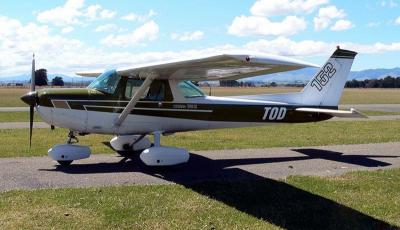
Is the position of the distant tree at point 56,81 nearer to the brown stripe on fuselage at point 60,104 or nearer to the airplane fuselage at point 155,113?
the airplane fuselage at point 155,113

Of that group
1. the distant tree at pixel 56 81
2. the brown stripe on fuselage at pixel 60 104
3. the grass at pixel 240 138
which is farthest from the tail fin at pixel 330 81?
the distant tree at pixel 56 81

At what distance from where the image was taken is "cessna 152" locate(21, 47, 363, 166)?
969 cm

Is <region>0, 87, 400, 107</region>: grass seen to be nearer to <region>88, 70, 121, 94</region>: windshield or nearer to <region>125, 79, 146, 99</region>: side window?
<region>88, 70, 121, 94</region>: windshield

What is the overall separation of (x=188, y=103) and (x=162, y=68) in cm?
160

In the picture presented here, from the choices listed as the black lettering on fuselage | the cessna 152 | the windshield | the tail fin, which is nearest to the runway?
the cessna 152

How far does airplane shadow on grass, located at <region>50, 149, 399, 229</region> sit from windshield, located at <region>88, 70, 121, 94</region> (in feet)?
5.34

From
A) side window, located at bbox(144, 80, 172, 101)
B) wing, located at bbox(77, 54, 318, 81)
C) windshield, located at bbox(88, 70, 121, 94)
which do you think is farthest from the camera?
side window, located at bbox(144, 80, 172, 101)

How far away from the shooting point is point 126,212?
21.0 ft

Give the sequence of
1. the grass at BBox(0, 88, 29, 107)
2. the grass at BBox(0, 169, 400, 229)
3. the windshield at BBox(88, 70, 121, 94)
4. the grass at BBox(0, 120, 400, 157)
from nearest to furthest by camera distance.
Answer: the grass at BBox(0, 169, 400, 229) < the windshield at BBox(88, 70, 121, 94) < the grass at BBox(0, 120, 400, 157) < the grass at BBox(0, 88, 29, 107)

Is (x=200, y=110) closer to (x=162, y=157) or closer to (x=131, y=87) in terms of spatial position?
(x=131, y=87)

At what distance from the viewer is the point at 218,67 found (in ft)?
30.0

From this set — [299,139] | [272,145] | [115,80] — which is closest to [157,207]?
[115,80]

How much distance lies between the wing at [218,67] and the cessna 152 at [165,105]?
0.02m

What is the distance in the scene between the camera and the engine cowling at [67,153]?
380 inches
